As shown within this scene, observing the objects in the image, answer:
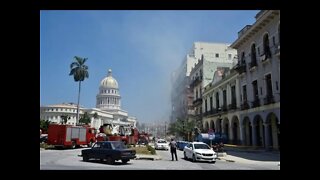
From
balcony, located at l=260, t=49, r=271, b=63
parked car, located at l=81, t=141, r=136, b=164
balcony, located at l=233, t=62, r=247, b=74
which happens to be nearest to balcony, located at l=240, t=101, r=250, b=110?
balcony, located at l=233, t=62, r=247, b=74

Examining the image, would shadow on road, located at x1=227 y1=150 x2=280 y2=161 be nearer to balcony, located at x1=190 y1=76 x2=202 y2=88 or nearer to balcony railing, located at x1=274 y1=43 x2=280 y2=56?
balcony railing, located at x1=274 y1=43 x2=280 y2=56

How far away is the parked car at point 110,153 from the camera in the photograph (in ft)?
56.4

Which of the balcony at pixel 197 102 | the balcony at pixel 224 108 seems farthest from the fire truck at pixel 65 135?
the balcony at pixel 197 102

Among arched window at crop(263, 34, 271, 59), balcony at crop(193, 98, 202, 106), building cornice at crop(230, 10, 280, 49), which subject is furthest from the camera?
balcony at crop(193, 98, 202, 106)

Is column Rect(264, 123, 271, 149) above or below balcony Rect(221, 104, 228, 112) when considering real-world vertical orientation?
below

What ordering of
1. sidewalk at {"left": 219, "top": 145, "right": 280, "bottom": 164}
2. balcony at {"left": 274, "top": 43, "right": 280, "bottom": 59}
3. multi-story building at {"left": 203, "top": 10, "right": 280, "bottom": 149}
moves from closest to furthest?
sidewalk at {"left": 219, "top": 145, "right": 280, "bottom": 164} → balcony at {"left": 274, "top": 43, "right": 280, "bottom": 59} → multi-story building at {"left": 203, "top": 10, "right": 280, "bottom": 149}

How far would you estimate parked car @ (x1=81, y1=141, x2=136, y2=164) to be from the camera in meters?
17.2

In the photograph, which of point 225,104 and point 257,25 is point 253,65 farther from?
point 225,104

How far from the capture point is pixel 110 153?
685 inches

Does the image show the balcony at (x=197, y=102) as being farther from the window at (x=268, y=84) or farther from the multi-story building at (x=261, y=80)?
the window at (x=268, y=84)

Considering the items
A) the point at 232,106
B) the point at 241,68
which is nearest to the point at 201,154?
the point at 241,68
